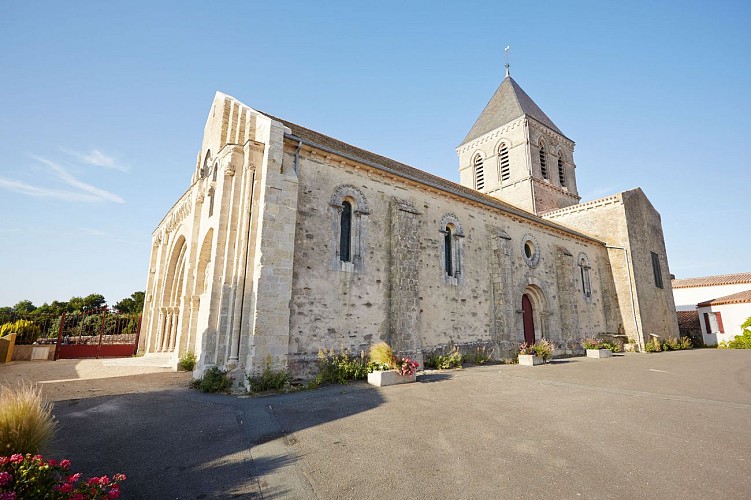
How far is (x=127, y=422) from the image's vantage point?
567 centimetres

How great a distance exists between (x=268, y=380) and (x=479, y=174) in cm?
2597

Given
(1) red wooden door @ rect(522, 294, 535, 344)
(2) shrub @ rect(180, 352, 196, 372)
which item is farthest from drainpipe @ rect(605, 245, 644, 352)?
(2) shrub @ rect(180, 352, 196, 372)

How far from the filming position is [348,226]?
1086cm

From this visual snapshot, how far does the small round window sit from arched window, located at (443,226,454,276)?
17.2 ft

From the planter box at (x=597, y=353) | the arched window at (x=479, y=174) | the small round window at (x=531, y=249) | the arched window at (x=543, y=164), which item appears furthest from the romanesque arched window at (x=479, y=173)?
the planter box at (x=597, y=353)

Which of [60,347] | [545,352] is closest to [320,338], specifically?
[545,352]

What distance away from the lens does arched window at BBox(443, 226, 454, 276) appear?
44.1 ft

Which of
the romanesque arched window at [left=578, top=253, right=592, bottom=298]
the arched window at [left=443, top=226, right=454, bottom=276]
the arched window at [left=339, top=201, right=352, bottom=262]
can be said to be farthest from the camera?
→ the romanesque arched window at [left=578, top=253, right=592, bottom=298]

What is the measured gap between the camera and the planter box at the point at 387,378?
8430 millimetres

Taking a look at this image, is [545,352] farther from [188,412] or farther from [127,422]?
[127,422]

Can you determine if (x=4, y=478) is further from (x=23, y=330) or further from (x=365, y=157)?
(x=23, y=330)

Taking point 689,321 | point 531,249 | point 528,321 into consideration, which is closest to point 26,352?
point 528,321

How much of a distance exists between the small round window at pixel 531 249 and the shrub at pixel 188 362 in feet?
49.4

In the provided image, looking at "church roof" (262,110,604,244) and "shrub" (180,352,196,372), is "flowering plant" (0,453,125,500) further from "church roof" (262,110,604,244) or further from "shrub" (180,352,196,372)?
"shrub" (180,352,196,372)
